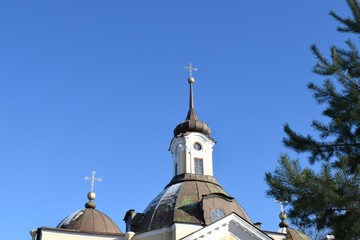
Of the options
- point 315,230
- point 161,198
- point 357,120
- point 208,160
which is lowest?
point 315,230

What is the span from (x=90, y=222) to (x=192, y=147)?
8.40m

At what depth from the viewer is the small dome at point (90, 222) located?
24266 millimetres

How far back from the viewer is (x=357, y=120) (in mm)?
10031

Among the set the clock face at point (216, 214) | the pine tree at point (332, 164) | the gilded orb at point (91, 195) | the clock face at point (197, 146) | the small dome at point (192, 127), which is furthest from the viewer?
the small dome at point (192, 127)

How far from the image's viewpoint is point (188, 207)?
24234mm

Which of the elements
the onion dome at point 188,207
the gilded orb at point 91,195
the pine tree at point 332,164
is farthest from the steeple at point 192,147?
the pine tree at point 332,164

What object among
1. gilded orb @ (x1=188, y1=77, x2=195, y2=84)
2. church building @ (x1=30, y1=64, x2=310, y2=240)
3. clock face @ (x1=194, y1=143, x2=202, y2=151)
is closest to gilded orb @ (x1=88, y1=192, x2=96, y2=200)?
church building @ (x1=30, y1=64, x2=310, y2=240)

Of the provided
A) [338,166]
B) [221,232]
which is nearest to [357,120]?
[338,166]

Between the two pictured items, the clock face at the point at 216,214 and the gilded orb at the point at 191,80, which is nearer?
the clock face at the point at 216,214

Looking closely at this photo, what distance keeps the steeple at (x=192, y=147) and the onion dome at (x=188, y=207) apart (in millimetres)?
2565

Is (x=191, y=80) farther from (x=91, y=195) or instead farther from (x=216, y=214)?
(x=216, y=214)

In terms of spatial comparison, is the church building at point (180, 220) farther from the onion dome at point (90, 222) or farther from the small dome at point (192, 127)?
the small dome at point (192, 127)

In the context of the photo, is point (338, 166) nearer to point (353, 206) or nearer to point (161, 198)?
point (353, 206)

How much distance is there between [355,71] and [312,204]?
3.19 m
